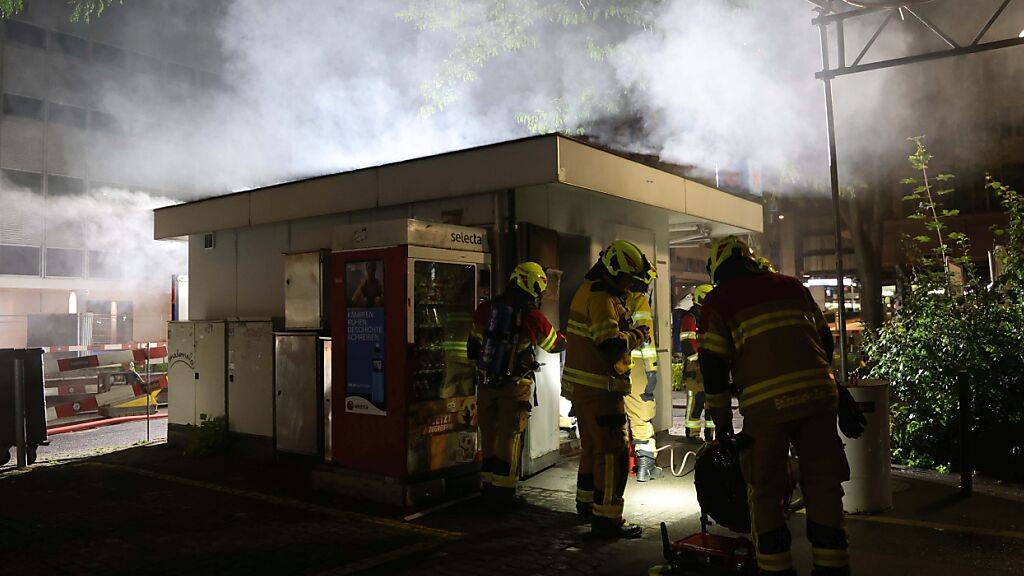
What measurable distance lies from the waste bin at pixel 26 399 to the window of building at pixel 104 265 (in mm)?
23988

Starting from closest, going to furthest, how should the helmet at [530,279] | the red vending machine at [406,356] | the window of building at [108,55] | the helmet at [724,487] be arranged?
1. the helmet at [724,487]
2. the helmet at [530,279]
3. the red vending machine at [406,356]
4. the window of building at [108,55]

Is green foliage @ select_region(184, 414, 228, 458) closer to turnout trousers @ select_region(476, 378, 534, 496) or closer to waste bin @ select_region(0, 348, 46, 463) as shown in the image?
waste bin @ select_region(0, 348, 46, 463)

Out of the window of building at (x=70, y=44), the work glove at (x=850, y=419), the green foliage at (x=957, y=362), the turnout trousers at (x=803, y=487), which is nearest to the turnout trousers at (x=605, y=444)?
the turnout trousers at (x=803, y=487)

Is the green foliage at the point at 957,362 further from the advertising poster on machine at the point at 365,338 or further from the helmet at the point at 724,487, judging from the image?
the advertising poster on machine at the point at 365,338

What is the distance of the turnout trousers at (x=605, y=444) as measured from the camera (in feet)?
17.1

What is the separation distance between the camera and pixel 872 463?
18.4 feet

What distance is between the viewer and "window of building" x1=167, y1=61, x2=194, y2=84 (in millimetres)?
32062

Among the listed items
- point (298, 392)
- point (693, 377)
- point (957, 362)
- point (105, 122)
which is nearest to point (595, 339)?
point (693, 377)

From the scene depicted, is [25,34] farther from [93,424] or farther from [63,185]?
[93,424]

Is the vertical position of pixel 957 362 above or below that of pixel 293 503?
above

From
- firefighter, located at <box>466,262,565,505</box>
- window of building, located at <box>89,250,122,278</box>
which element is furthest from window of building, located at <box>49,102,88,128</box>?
firefighter, located at <box>466,262,565,505</box>

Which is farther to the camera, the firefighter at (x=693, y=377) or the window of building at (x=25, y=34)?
the window of building at (x=25, y=34)

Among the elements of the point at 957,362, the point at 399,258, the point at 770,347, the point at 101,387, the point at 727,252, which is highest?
the point at 399,258

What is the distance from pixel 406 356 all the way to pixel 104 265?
29.2 metres
